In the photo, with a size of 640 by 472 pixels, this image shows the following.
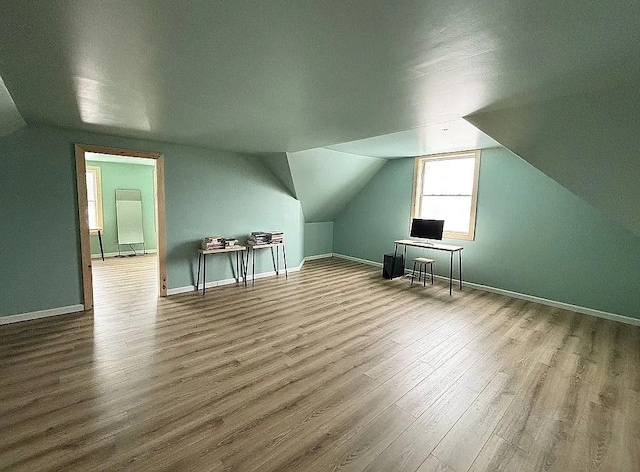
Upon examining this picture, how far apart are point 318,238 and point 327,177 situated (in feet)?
6.96

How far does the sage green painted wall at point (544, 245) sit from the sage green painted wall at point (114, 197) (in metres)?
7.09

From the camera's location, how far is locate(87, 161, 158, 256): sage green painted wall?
7052 mm

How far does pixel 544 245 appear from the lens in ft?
14.4

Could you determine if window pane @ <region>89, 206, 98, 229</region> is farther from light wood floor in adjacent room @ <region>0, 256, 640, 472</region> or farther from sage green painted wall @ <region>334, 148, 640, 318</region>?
sage green painted wall @ <region>334, 148, 640, 318</region>

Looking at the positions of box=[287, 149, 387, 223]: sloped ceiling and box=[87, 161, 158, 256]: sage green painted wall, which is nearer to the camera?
box=[287, 149, 387, 223]: sloped ceiling

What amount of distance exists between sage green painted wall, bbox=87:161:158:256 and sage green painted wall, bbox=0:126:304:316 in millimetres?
3359

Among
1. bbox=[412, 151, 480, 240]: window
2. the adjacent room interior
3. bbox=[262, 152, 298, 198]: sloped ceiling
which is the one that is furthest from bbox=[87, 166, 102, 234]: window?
bbox=[412, 151, 480, 240]: window

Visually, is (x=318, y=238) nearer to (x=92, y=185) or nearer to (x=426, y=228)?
(x=426, y=228)

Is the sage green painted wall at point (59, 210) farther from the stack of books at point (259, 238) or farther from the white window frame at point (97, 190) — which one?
the white window frame at point (97, 190)

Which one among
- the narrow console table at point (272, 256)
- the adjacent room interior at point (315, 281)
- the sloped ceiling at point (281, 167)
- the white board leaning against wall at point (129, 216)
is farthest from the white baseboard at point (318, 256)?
the white board leaning against wall at point (129, 216)

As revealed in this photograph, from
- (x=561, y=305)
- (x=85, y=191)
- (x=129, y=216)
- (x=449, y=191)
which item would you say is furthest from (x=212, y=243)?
(x=561, y=305)

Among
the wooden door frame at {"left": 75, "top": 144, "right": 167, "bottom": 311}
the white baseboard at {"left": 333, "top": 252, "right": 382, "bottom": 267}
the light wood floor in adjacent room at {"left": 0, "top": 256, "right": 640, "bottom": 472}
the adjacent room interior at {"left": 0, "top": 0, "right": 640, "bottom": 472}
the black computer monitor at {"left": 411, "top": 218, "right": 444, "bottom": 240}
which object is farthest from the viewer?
the white baseboard at {"left": 333, "top": 252, "right": 382, "bottom": 267}

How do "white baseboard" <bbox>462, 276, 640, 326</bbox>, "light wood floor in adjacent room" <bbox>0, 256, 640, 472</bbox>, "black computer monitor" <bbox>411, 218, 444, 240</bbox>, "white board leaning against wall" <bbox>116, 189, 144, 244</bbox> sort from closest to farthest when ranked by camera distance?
"light wood floor in adjacent room" <bbox>0, 256, 640, 472</bbox> → "white baseboard" <bbox>462, 276, 640, 326</bbox> → "black computer monitor" <bbox>411, 218, 444, 240</bbox> → "white board leaning against wall" <bbox>116, 189, 144, 244</bbox>

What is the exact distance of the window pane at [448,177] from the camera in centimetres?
530
